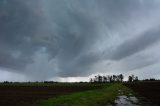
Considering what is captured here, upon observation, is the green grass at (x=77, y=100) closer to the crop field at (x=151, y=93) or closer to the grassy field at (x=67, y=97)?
the grassy field at (x=67, y=97)

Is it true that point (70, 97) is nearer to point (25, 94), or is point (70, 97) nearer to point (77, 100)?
point (77, 100)

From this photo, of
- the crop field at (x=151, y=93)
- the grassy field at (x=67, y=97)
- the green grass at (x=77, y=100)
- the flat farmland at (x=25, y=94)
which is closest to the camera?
the green grass at (x=77, y=100)

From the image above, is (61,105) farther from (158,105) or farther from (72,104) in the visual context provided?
(158,105)

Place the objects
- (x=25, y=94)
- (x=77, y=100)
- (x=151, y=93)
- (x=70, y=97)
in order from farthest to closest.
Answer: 1. (x=151, y=93)
2. (x=25, y=94)
3. (x=70, y=97)
4. (x=77, y=100)

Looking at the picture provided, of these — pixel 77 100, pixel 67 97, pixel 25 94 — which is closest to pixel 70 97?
pixel 67 97

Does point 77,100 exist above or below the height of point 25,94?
below

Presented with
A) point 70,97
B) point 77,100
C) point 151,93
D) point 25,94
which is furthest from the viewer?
point 151,93

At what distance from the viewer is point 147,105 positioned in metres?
34.2

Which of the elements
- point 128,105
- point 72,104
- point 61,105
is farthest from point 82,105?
point 128,105

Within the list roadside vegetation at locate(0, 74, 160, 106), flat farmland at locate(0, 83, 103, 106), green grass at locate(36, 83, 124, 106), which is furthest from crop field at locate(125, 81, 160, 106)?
flat farmland at locate(0, 83, 103, 106)

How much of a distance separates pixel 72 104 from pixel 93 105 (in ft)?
9.81

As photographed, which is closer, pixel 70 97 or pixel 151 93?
pixel 70 97

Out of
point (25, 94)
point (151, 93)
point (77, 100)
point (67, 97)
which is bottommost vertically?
point (77, 100)

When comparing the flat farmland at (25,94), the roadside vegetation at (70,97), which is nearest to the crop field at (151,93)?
the roadside vegetation at (70,97)
